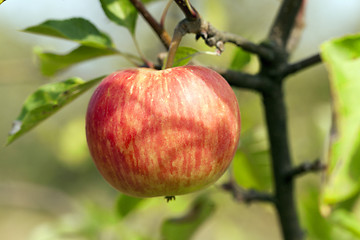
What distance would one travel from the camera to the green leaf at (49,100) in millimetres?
797

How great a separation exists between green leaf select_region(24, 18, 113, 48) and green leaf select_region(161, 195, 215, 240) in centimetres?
56

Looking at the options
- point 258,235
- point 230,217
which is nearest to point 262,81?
point 230,217

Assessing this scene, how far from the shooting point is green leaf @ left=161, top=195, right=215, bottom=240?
120 centimetres

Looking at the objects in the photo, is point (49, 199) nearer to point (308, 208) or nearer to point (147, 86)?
point (308, 208)

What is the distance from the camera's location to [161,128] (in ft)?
2.13

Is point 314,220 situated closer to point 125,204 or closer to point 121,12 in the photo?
point 125,204

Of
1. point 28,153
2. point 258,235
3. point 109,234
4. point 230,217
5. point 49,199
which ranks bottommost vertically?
point 258,235

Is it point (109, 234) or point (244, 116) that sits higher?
point (244, 116)

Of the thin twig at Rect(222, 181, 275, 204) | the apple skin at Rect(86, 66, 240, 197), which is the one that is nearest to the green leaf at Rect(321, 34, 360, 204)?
the apple skin at Rect(86, 66, 240, 197)

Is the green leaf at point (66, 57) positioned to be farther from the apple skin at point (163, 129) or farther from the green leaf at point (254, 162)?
the green leaf at point (254, 162)

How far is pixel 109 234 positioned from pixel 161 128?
1494 millimetres

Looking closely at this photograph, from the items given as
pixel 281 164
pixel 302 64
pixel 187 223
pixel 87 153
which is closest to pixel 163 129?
pixel 302 64

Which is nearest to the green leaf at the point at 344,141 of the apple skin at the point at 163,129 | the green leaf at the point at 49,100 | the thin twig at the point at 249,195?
the apple skin at the point at 163,129

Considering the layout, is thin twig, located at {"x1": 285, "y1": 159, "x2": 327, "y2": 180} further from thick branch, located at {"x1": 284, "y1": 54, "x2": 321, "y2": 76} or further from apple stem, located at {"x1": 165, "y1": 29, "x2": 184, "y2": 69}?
apple stem, located at {"x1": 165, "y1": 29, "x2": 184, "y2": 69}
